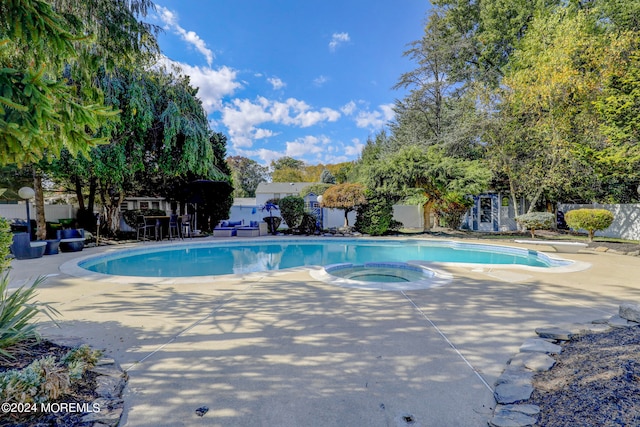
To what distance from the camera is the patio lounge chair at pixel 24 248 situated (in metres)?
8.11

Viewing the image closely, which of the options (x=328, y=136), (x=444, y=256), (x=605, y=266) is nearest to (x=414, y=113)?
(x=444, y=256)

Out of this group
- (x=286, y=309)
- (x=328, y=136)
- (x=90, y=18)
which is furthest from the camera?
(x=328, y=136)

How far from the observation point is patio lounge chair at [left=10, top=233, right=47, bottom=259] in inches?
319

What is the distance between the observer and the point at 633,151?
9438 mm

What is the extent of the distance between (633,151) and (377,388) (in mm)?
12190

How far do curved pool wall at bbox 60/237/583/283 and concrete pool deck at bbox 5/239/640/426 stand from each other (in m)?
2.08

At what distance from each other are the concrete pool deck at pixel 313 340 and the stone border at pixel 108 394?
7 cm

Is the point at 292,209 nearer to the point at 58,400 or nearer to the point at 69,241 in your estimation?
the point at 69,241

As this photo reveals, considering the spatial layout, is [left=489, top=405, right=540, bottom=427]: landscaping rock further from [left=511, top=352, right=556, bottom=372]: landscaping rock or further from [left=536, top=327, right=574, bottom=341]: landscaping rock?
[left=536, top=327, right=574, bottom=341]: landscaping rock

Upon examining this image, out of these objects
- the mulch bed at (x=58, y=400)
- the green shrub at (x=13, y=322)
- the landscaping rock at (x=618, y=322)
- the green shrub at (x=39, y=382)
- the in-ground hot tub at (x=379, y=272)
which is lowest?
the in-ground hot tub at (x=379, y=272)

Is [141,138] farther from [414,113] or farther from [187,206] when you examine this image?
[414,113]

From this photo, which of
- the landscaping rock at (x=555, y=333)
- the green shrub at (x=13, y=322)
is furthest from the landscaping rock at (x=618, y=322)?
the green shrub at (x=13, y=322)

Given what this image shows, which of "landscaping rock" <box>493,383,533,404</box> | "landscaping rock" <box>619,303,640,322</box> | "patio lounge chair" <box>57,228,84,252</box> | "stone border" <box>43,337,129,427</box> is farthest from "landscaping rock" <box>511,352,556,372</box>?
"patio lounge chair" <box>57,228,84,252</box>

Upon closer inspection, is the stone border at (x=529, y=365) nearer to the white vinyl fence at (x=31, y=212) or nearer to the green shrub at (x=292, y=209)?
the green shrub at (x=292, y=209)
